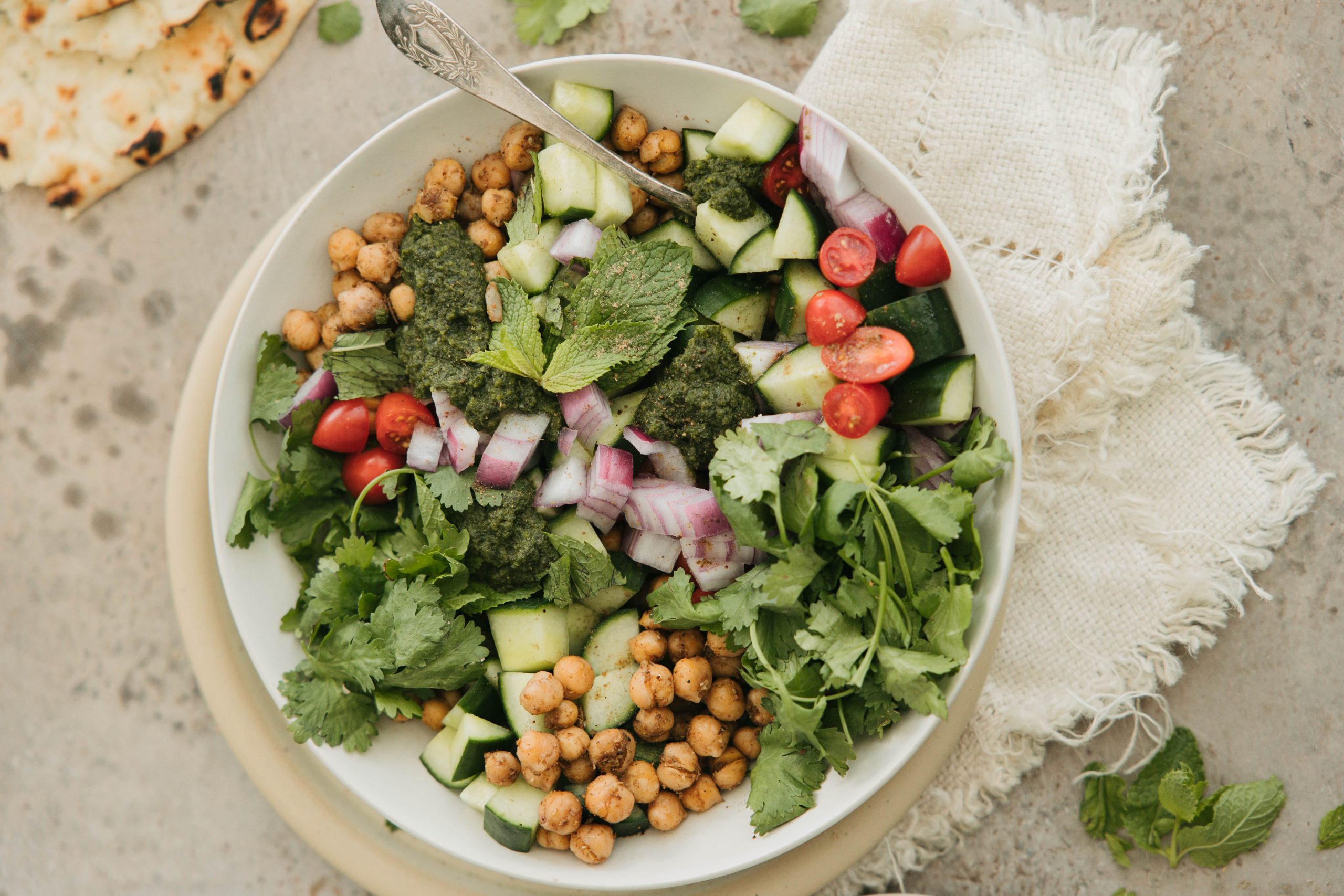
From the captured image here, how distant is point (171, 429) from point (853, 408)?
2.17m

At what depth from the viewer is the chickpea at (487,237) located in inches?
98.6

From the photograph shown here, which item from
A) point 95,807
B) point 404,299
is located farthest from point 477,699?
point 95,807

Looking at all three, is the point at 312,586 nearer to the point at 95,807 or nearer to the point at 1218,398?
the point at 95,807

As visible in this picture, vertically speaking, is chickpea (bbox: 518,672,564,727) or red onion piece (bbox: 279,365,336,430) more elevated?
red onion piece (bbox: 279,365,336,430)

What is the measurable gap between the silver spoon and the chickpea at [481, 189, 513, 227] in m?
0.21

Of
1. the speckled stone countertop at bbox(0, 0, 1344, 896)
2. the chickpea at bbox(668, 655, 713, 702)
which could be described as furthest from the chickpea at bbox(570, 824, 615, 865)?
the speckled stone countertop at bbox(0, 0, 1344, 896)

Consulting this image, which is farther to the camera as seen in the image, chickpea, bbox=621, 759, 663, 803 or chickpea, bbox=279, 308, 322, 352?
chickpea, bbox=279, 308, 322, 352

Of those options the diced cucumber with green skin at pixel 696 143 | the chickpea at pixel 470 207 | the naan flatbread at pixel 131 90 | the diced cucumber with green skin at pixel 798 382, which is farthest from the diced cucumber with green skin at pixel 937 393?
the naan flatbread at pixel 131 90

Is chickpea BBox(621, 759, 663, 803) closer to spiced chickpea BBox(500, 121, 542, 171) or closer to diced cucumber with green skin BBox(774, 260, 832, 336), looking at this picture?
diced cucumber with green skin BBox(774, 260, 832, 336)

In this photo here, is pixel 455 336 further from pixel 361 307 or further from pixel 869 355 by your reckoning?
pixel 869 355

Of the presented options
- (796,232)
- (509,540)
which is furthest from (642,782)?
(796,232)

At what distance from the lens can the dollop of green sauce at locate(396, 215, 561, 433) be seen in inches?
92.2

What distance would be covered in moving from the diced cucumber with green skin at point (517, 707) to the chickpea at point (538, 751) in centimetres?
4

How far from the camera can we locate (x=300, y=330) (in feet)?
8.20
